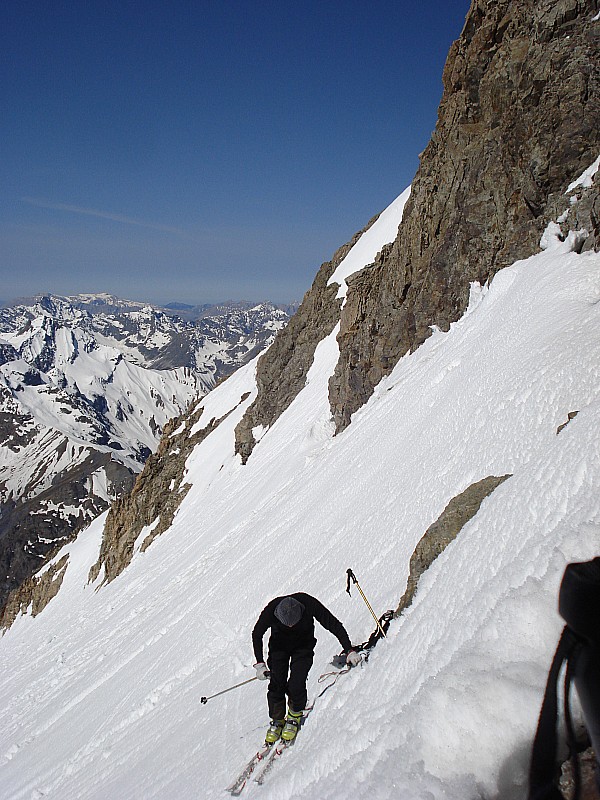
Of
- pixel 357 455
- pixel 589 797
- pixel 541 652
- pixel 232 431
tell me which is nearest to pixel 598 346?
pixel 541 652

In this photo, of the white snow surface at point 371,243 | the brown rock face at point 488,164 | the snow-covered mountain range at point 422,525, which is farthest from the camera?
the white snow surface at point 371,243

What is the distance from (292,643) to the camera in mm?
5734

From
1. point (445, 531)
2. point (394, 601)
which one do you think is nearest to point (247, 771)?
point (394, 601)

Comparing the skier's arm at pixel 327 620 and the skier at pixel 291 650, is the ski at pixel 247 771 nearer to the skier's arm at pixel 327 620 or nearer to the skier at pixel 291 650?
the skier at pixel 291 650

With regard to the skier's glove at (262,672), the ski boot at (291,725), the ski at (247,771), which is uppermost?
the skier's glove at (262,672)

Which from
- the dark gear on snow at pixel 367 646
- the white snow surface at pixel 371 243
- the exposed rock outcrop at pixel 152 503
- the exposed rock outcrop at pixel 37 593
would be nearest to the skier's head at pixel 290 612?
the dark gear on snow at pixel 367 646

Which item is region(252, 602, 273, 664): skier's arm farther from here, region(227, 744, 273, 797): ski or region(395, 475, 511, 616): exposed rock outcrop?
region(395, 475, 511, 616): exposed rock outcrop

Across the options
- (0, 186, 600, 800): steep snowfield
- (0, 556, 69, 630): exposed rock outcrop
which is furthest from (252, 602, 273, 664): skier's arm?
(0, 556, 69, 630): exposed rock outcrop

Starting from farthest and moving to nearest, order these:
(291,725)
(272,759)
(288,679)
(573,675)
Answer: (288,679) < (291,725) < (272,759) < (573,675)

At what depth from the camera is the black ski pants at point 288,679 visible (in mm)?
5684

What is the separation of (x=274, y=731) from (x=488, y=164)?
67.7 feet

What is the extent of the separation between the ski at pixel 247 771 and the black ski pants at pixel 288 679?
14.6 inches

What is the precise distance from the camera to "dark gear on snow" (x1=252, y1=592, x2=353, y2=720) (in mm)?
5651

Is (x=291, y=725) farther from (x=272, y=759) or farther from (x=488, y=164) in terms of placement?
(x=488, y=164)
